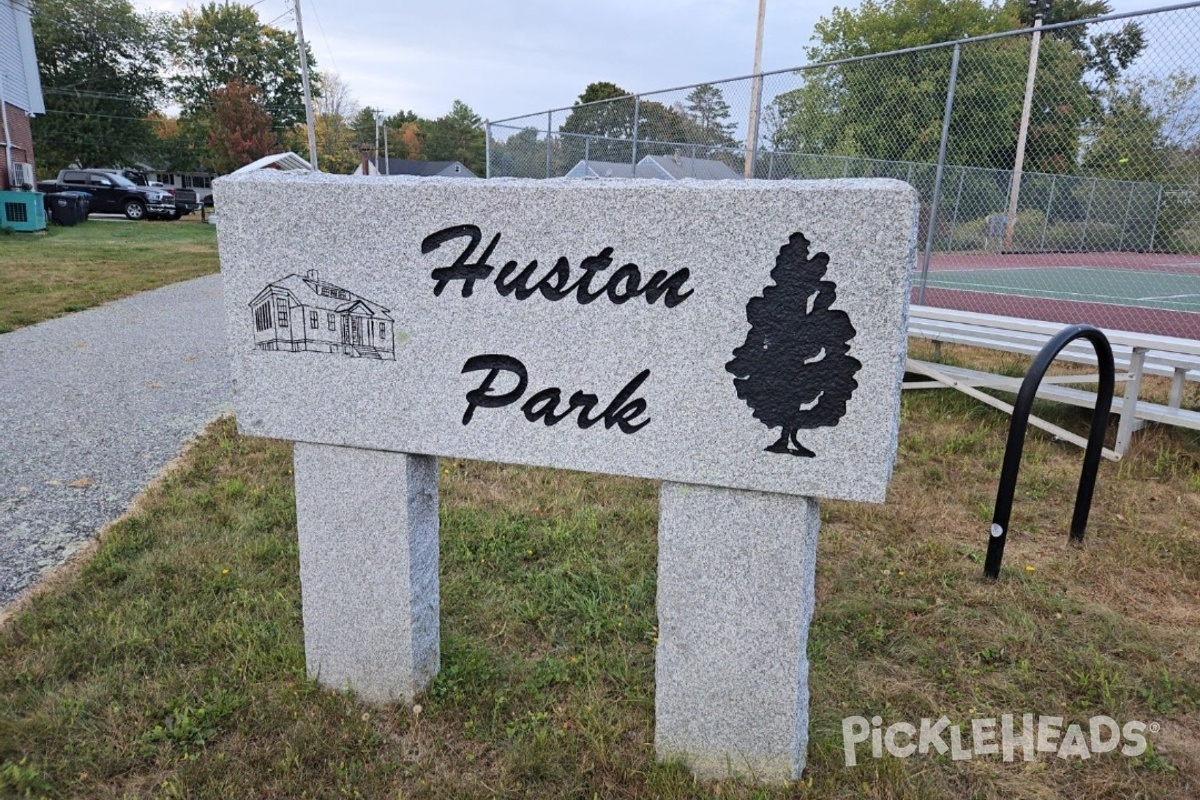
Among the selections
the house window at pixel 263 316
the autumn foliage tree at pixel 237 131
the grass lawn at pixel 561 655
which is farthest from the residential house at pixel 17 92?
the house window at pixel 263 316

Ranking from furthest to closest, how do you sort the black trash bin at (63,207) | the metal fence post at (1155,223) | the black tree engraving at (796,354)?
1. the black trash bin at (63,207)
2. the metal fence post at (1155,223)
3. the black tree engraving at (796,354)

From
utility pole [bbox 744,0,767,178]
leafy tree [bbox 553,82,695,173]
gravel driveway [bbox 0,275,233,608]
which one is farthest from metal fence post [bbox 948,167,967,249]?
gravel driveway [bbox 0,275,233,608]

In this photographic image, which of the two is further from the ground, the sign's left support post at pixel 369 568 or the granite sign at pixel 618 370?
the granite sign at pixel 618 370

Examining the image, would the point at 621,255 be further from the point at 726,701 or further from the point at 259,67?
the point at 259,67

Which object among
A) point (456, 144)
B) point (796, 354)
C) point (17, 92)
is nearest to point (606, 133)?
point (796, 354)

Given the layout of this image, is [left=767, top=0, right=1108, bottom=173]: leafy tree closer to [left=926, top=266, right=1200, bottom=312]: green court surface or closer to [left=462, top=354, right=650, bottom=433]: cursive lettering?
[left=926, top=266, right=1200, bottom=312]: green court surface

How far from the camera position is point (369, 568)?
2432mm

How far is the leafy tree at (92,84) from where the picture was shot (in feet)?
138

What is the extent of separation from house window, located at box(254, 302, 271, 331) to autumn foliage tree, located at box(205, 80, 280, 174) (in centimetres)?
3360

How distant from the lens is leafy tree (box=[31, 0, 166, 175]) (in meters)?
42.0

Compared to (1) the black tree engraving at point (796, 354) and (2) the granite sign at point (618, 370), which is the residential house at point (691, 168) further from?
(1) the black tree engraving at point (796, 354)

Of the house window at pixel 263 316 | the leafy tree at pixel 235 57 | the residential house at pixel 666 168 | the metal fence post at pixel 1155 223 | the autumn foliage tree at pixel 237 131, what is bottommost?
the house window at pixel 263 316

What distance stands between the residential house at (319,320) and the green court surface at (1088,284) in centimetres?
1011

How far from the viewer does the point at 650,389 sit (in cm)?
199
